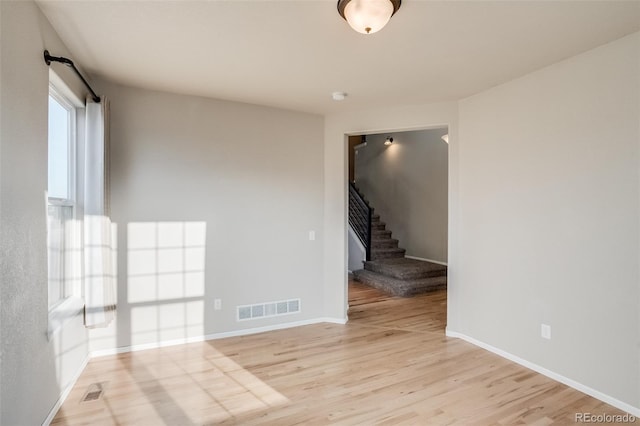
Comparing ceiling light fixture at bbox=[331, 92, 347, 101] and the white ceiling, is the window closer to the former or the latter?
the white ceiling

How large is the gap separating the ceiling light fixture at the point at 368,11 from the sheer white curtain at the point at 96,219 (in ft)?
7.43

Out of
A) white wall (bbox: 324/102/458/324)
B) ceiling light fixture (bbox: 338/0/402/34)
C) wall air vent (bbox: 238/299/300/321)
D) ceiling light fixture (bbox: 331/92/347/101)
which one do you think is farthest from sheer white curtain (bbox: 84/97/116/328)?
white wall (bbox: 324/102/458/324)

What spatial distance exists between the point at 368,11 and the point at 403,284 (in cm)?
442

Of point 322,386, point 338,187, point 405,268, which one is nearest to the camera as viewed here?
point 322,386

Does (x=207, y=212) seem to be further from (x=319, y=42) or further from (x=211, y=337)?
(x=319, y=42)

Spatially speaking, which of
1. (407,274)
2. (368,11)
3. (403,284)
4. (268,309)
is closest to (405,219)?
(407,274)

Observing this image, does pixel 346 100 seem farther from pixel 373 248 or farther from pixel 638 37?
pixel 373 248

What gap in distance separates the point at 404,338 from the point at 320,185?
2098 mm

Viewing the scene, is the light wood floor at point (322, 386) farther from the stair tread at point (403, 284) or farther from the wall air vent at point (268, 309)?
the stair tread at point (403, 284)

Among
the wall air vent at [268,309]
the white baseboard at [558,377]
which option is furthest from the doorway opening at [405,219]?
the wall air vent at [268,309]

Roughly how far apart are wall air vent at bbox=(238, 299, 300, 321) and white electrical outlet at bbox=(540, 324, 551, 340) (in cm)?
255

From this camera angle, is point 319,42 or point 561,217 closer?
point 319,42

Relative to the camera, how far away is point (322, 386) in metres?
2.58

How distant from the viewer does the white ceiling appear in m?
1.91
